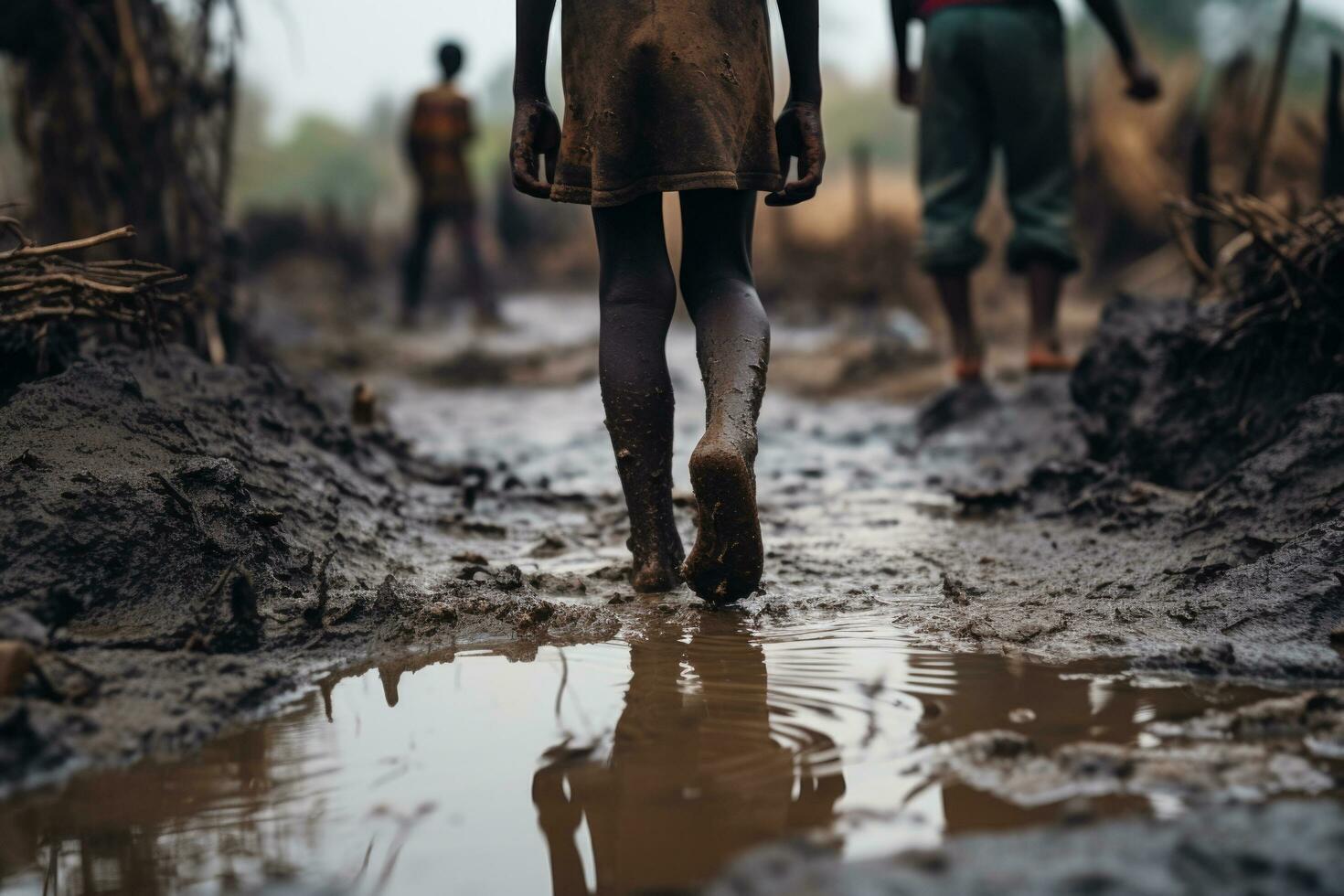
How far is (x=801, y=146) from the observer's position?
7.48 feet

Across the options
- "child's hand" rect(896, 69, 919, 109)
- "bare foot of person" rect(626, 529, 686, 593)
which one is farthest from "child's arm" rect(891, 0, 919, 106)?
"bare foot of person" rect(626, 529, 686, 593)

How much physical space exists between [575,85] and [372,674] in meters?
1.14

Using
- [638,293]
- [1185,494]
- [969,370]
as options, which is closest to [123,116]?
[638,293]

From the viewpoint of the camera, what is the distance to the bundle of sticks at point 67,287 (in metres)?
2.21

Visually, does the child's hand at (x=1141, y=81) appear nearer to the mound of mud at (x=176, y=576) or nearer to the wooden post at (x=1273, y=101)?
the wooden post at (x=1273, y=101)

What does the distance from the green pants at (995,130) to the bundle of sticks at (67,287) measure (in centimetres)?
273

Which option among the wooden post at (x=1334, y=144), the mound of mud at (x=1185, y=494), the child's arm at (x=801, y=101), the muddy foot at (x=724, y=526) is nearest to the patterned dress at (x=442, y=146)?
the mound of mud at (x=1185, y=494)

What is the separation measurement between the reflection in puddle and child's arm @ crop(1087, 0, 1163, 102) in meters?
3.12

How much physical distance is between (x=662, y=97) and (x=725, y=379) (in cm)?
51

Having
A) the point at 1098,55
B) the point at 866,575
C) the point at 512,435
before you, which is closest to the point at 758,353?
the point at 866,575

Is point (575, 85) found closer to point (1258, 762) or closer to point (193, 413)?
point (193, 413)

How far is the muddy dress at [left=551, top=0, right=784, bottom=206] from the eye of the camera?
2.11 meters

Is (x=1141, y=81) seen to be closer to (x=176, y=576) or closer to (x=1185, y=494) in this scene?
(x=1185, y=494)

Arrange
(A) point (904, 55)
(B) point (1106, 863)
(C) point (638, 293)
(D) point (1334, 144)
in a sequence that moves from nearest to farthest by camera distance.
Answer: (B) point (1106, 863)
(C) point (638, 293)
(D) point (1334, 144)
(A) point (904, 55)
